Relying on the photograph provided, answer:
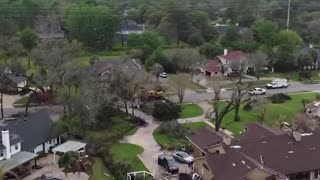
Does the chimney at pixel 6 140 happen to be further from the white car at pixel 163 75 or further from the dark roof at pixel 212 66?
the dark roof at pixel 212 66

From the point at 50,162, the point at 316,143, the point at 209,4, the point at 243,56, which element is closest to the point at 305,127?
the point at 316,143

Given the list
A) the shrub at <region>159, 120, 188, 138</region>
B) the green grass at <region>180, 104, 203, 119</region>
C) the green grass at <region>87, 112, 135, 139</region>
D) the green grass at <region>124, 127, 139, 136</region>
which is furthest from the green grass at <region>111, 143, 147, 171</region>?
the green grass at <region>180, 104, 203, 119</region>

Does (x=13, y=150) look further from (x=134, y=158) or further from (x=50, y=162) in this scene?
(x=134, y=158)

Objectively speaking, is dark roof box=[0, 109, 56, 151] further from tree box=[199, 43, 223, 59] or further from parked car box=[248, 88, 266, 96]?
tree box=[199, 43, 223, 59]

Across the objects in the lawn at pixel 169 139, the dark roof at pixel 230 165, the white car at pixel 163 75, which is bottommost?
the lawn at pixel 169 139

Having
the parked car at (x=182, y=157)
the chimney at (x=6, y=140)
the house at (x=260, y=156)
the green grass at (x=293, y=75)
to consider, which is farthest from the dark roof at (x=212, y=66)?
the chimney at (x=6, y=140)

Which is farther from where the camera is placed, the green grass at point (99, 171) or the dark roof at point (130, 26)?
the dark roof at point (130, 26)
